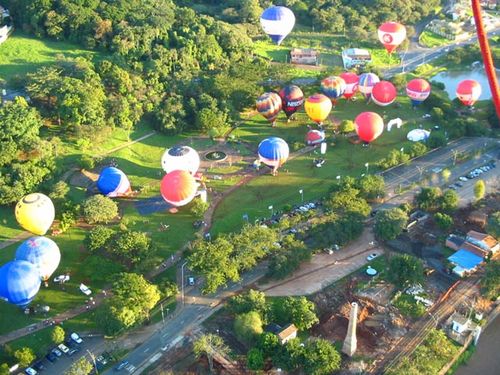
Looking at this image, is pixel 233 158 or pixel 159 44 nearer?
Result: pixel 233 158

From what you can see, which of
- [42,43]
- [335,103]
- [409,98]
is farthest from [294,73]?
[42,43]

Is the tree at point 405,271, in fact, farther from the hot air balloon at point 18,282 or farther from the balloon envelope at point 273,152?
the hot air balloon at point 18,282

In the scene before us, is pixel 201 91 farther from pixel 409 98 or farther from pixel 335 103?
pixel 409 98

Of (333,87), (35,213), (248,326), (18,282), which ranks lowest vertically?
(248,326)

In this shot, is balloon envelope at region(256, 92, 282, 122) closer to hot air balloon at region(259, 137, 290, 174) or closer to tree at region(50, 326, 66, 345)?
hot air balloon at region(259, 137, 290, 174)

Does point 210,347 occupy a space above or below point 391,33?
below

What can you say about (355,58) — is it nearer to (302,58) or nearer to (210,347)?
(302,58)

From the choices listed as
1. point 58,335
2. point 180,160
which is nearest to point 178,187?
point 180,160
